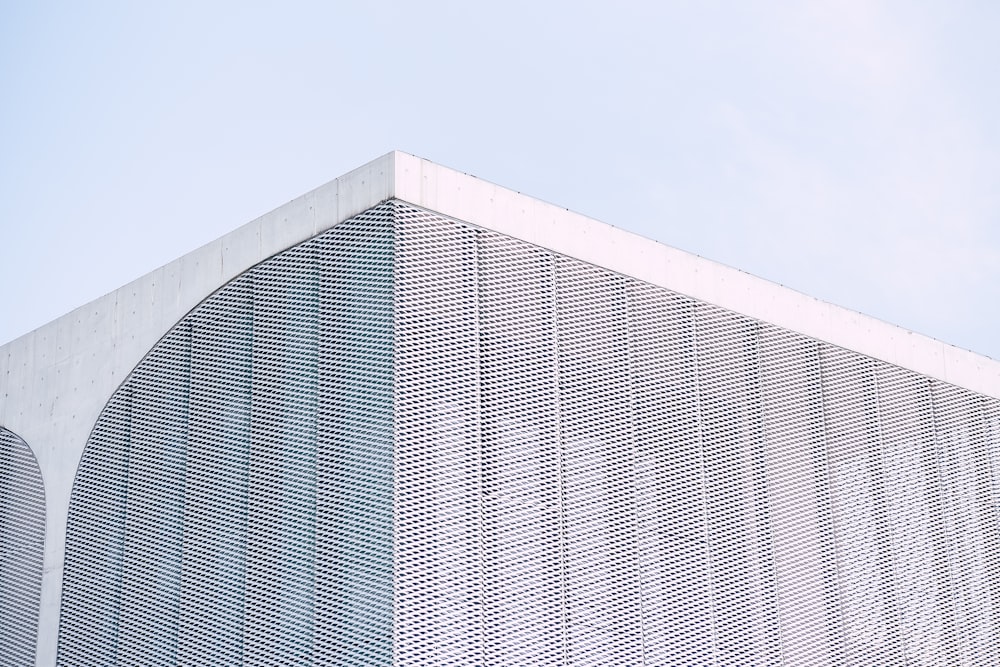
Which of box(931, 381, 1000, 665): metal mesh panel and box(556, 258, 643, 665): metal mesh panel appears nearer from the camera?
box(556, 258, 643, 665): metal mesh panel

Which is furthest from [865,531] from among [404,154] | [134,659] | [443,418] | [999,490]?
[134,659]

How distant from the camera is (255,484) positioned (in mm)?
20156

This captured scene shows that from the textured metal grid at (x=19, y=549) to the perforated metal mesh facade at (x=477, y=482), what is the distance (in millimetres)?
1492

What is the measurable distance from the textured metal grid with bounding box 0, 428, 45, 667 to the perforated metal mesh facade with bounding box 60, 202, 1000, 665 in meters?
1.49

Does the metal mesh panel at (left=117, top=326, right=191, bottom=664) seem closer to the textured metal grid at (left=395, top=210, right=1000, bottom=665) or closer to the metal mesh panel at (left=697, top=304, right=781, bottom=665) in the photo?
the textured metal grid at (left=395, top=210, right=1000, bottom=665)

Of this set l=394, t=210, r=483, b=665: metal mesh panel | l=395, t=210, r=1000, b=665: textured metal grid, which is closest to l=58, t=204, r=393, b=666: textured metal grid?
l=394, t=210, r=483, b=665: metal mesh panel

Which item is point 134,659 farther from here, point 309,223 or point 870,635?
point 870,635

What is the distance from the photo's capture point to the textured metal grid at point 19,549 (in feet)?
79.3

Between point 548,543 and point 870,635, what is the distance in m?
7.23

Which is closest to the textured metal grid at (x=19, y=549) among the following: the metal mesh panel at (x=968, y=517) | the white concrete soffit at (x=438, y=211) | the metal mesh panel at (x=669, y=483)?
the white concrete soffit at (x=438, y=211)

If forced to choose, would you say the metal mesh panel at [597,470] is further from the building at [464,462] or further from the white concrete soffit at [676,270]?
the white concrete soffit at [676,270]

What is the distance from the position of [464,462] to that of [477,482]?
326mm

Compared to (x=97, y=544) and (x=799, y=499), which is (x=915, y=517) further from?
(x=97, y=544)

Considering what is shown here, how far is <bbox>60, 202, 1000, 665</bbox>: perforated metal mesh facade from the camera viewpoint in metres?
18.7
